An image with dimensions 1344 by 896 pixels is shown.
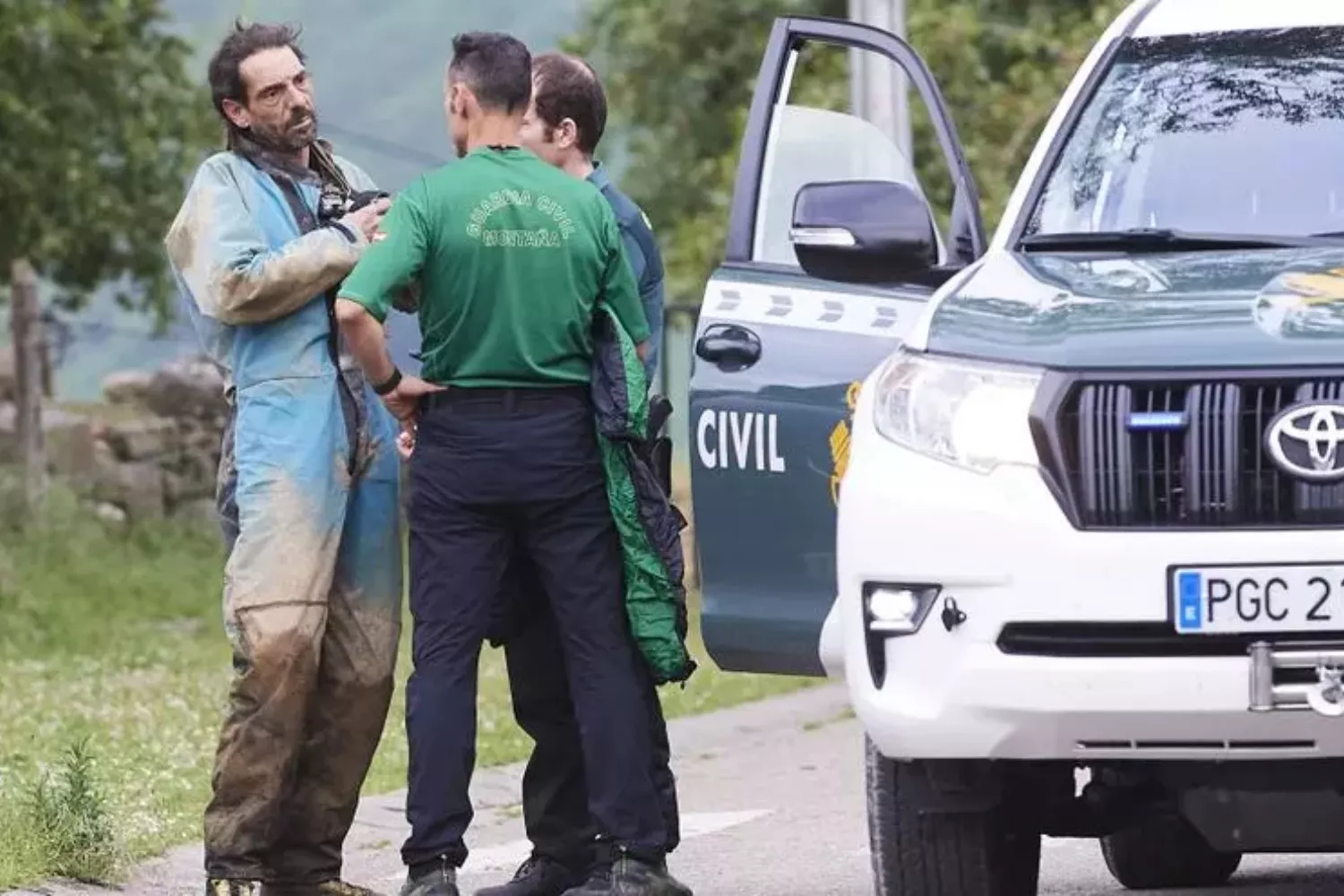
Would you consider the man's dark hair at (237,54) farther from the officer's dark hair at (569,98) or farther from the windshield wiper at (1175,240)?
the windshield wiper at (1175,240)

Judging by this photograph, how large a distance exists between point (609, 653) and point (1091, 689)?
1.69 m

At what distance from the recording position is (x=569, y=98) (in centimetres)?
736

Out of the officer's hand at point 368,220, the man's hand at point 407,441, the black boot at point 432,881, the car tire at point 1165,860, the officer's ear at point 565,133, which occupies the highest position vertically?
the officer's ear at point 565,133

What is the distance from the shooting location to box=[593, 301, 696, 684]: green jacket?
22.1 feet

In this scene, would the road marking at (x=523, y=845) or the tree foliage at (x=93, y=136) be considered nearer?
the road marking at (x=523, y=845)

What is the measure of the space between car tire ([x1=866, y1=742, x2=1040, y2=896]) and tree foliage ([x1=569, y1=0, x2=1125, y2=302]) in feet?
49.4

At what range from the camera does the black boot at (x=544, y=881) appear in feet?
23.9

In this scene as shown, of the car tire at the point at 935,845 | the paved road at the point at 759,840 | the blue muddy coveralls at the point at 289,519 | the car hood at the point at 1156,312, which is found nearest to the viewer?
the car hood at the point at 1156,312

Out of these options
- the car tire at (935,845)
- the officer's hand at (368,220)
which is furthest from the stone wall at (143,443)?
the car tire at (935,845)

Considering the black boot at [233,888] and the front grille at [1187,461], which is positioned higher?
the front grille at [1187,461]

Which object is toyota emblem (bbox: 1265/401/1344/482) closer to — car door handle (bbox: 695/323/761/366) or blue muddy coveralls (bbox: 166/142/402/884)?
car door handle (bbox: 695/323/761/366)

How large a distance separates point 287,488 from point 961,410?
5.65 ft

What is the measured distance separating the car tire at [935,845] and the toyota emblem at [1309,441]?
93 centimetres

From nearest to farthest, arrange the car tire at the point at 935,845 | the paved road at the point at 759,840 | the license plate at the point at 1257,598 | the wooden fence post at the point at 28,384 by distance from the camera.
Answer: the license plate at the point at 1257,598, the car tire at the point at 935,845, the paved road at the point at 759,840, the wooden fence post at the point at 28,384
